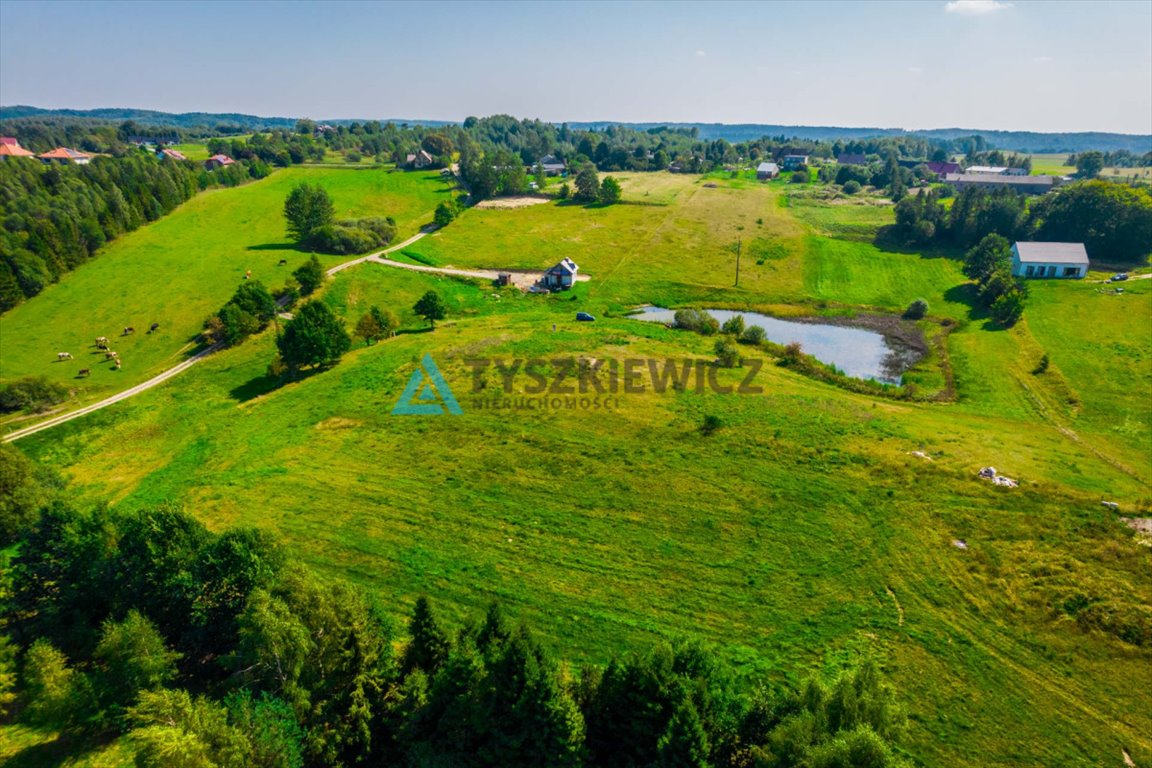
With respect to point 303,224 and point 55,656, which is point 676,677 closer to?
point 55,656

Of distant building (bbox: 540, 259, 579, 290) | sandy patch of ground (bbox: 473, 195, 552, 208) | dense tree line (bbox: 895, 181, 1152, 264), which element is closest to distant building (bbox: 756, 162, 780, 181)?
sandy patch of ground (bbox: 473, 195, 552, 208)

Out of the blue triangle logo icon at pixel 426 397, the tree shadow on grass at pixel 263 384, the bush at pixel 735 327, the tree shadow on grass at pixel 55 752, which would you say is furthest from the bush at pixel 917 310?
the tree shadow on grass at pixel 55 752

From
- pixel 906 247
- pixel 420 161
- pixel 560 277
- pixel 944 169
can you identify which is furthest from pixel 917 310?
pixel 420 161

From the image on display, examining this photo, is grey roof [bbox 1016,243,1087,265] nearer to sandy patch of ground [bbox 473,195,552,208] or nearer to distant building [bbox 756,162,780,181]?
sandy patch of ground [bbox 473,195,552,208]

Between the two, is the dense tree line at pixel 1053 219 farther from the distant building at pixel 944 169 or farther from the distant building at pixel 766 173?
the distant building at pixel 944 169

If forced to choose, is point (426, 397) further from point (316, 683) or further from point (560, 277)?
point (560, 277)

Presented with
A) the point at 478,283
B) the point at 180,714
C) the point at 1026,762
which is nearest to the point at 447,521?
the point at 180,714
